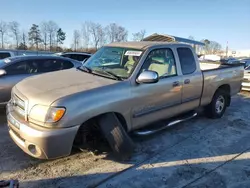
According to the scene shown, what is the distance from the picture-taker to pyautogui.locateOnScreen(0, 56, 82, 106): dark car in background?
569cm

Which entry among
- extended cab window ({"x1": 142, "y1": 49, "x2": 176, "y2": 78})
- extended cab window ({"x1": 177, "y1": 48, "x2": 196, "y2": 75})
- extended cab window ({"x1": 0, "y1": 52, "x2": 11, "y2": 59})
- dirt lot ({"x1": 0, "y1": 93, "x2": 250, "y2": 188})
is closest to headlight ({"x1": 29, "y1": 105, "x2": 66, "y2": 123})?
dirt lot ({"x1": 0, "y1": 93, "x2": 250, "y2": 188})

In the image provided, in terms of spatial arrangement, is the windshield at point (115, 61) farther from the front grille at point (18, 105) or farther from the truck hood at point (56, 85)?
the front grille at point (18, 105)

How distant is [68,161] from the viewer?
12.3ft

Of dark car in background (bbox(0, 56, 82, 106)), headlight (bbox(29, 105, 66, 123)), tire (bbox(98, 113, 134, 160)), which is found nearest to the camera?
headlight (bbox(29, 105, 66, 123))

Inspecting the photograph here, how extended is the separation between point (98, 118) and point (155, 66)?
60.0 inches

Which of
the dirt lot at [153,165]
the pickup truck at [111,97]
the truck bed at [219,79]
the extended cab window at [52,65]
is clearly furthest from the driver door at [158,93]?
the extended cab window at [52,65]

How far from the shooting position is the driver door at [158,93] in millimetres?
3973

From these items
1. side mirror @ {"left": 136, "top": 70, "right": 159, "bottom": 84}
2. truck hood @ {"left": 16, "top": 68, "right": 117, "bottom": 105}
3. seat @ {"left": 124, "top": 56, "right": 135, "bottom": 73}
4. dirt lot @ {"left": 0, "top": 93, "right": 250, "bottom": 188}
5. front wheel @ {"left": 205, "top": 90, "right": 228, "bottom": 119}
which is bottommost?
dirt lot @ {"left": 0, "top": 93, "right": 250, "bottom": 188}

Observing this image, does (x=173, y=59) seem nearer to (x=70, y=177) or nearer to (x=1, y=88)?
(x=70, y=177)

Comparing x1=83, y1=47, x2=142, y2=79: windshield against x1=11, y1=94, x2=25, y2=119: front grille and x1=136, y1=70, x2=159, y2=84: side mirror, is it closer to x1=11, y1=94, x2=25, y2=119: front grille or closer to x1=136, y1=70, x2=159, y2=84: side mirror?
x1=136, y1=70, x2=159, y2=84: side mirror

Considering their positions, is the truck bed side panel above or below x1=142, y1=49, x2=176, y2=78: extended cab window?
below

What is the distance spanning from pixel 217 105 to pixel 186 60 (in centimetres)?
188

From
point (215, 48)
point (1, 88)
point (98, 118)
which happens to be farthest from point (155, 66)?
point (215, 48)

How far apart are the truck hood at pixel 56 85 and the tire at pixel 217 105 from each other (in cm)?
325
